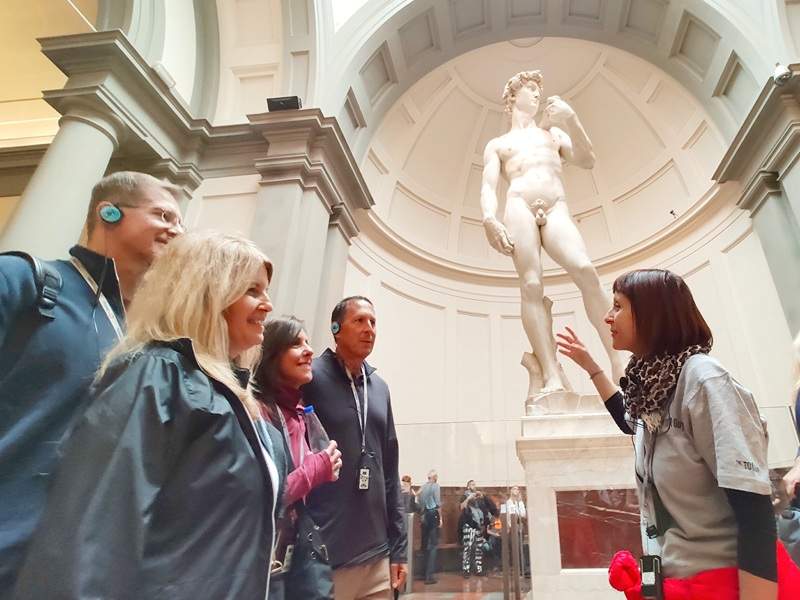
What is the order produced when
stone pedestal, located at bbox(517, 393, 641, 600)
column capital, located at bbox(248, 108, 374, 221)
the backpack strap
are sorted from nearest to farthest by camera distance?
the backpack strap < stone pedestal, located at bbox(517, 393, 641, 600) < column capital, located at bbox(248, 108, 374, 221)

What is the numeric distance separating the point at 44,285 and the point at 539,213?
358cm

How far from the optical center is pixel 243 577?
726 mm

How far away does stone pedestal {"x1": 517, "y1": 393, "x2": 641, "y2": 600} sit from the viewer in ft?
8.52

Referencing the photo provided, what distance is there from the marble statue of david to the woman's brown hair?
245cm

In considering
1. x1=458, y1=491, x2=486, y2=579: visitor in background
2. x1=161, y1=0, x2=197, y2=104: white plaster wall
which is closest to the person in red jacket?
x1=458, y1=491, x2=486, y2=579: visitor in background

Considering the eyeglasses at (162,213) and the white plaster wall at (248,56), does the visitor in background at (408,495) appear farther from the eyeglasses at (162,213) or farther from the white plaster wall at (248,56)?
the white plaster wall at (248,56)

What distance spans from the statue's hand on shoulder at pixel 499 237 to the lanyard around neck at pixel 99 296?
3.08 meters

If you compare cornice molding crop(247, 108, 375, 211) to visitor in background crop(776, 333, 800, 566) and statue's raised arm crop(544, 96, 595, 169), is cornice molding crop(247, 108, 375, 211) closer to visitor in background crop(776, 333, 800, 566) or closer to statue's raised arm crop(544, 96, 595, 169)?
statue's raised arm crop(544, 96, 595, 169)

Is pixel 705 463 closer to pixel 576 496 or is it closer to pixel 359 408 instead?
pixel 359 408

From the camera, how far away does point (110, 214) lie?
3.92 feet

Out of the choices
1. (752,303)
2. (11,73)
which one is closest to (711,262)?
(752,303)

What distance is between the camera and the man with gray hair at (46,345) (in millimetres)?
819

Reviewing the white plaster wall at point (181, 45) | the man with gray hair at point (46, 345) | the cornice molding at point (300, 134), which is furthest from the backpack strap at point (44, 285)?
the white plaster wall at point (181, 45)

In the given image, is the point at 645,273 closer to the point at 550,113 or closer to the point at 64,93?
the point at 550,113
